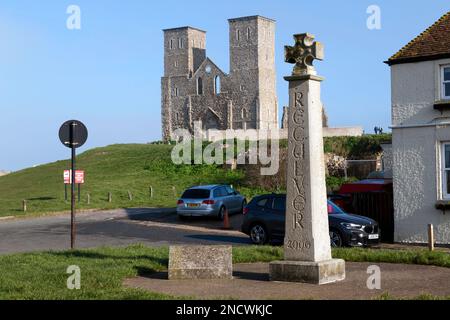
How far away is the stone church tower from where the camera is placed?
10206 cm

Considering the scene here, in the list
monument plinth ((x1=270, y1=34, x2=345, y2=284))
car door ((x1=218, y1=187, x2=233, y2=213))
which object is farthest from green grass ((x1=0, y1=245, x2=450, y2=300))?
car door ((x1=218, y1=187, x2=233, y2=213))

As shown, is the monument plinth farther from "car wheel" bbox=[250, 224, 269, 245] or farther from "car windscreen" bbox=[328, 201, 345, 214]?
"car wheel" bbox=[250, 224, 269, 245]

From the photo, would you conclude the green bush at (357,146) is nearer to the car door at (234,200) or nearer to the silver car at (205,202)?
the car door at (234,200)

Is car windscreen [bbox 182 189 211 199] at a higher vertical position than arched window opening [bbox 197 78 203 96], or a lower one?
lower

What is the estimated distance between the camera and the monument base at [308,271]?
38.9 feet

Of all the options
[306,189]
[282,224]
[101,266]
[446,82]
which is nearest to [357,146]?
[446,82]

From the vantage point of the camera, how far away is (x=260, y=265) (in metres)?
14.9

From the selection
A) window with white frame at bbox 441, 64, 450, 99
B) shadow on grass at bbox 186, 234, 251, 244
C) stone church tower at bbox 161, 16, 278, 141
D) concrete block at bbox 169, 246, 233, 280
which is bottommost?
shadow on grass at bbox 186, 234, 251, 244

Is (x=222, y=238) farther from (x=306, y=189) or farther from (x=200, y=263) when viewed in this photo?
(x=306, y=189)

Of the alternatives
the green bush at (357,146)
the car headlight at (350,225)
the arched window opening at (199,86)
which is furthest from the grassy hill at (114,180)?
the arched window opening at (199,86)

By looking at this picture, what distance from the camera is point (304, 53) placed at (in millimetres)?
12422

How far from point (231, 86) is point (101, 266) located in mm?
91277

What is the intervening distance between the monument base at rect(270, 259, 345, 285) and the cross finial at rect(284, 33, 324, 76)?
3255mm

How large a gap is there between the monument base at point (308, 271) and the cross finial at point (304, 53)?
3.26 metres
